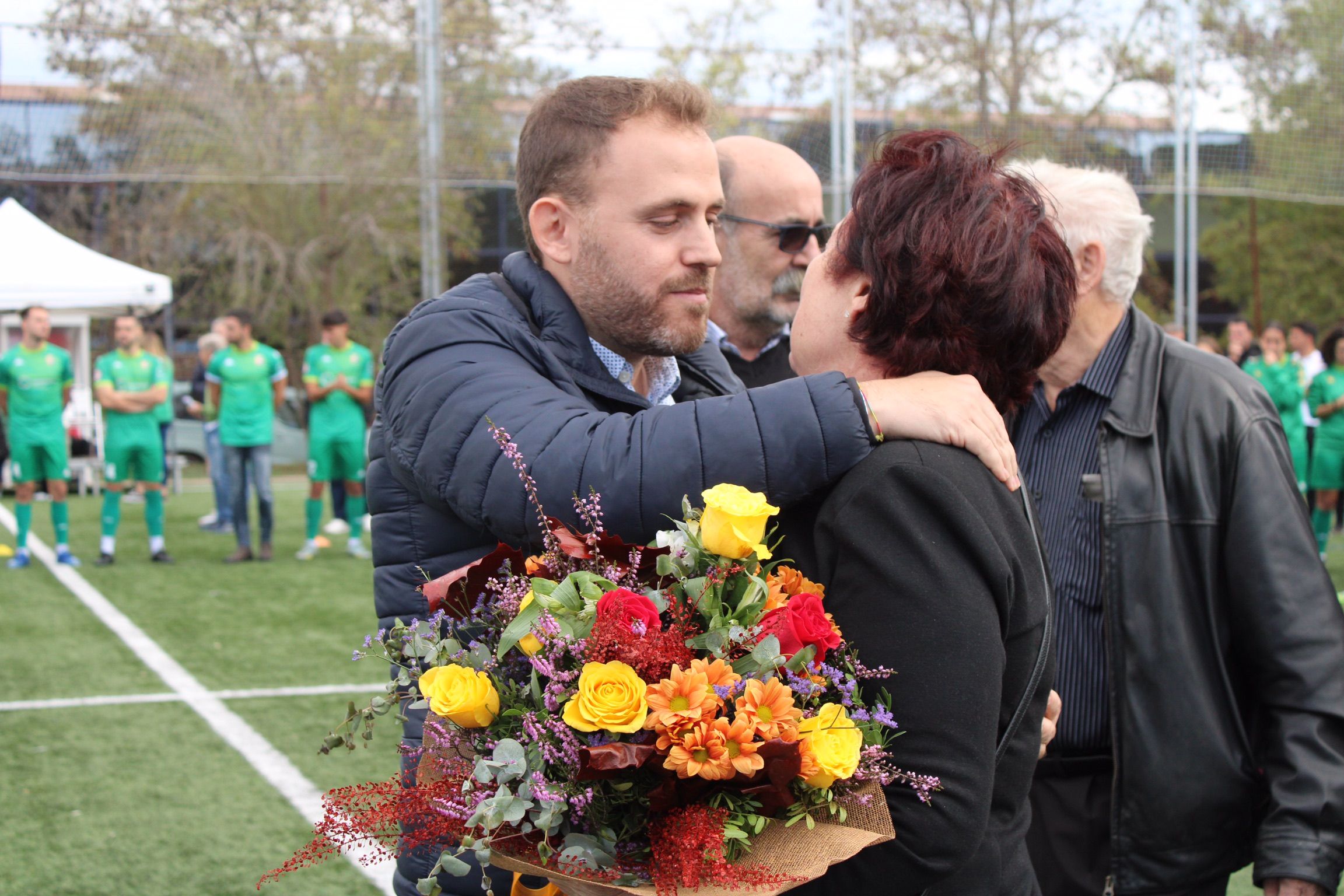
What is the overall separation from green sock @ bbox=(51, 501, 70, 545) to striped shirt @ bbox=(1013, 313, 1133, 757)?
1064cm

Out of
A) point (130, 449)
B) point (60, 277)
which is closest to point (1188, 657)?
point (130, 449)

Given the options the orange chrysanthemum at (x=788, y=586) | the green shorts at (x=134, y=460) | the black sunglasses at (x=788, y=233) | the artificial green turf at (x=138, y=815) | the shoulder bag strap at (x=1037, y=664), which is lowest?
the artificial green turf at (x=138, y=815)

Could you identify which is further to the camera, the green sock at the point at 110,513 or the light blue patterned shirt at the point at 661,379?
the green sock at the point at 110,513

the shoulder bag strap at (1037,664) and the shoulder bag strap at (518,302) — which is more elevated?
the shoulder bag strap at (518,302)

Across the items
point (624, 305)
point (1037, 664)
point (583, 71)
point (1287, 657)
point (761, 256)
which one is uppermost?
point (583, 71)

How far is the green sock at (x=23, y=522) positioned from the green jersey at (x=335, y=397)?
2.59 meters

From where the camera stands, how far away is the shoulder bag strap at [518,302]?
217cm

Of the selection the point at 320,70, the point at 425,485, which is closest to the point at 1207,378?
the point at 425,485

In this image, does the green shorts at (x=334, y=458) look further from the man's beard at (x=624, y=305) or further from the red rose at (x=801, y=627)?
the red rose at (x=801, y=627)

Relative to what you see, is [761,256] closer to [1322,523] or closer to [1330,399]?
[1322,523]

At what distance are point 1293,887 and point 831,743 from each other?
5.07ft

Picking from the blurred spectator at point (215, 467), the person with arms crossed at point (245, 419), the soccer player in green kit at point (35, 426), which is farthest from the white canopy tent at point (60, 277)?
the person with arms crossed at point (245, 419)

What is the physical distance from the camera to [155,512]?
11961 mm

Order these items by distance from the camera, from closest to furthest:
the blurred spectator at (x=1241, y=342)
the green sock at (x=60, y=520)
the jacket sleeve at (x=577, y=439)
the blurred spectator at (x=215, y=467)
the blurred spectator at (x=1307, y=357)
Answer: the jacket sleeve at (x=577, y=439)
the green sock at (x=60, y=520)
the blurred spectator at (x=1307, y=357)
the blurred spectator at (x=215, y=467)
the blurred spectator at (x=1241, y=342)
